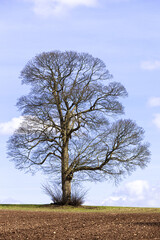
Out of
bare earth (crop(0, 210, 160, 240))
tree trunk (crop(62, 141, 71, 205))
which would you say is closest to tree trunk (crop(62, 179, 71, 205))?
tree trunk (crop(62, 141, 71, 205))

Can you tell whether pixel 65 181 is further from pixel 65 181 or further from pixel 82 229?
pixel 82 229

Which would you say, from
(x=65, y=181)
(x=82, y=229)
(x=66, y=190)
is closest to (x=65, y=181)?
(x=65, y=181)

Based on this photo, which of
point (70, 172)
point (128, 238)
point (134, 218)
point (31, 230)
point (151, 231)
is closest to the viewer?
point (128, 238)

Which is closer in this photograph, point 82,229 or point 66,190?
point 82,229

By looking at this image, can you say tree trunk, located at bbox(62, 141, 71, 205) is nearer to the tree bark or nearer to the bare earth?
the tree bark

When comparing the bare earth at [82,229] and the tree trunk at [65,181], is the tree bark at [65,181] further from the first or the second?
the bare earth at [82,229]

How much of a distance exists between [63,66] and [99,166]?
6.61m

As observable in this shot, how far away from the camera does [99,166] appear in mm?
23531

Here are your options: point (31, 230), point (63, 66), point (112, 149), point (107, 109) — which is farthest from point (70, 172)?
point (31, 230)

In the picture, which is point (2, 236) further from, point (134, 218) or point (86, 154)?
point (86, 154)

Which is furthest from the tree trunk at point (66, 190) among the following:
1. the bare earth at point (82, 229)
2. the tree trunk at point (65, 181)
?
the bare earth at point (82, 229)

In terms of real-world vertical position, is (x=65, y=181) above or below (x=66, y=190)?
above

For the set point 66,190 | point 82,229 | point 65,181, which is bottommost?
point 82,229

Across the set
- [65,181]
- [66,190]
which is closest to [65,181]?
[65,181]
